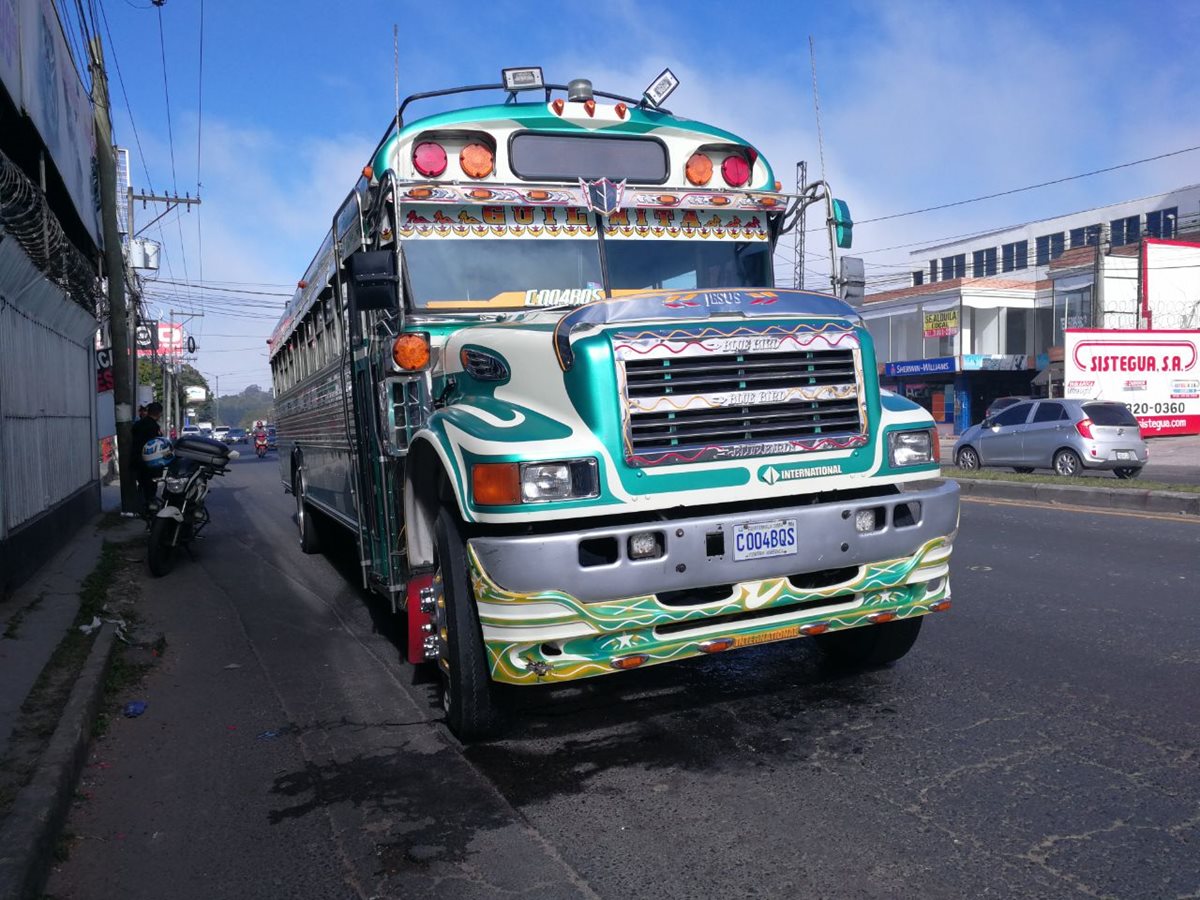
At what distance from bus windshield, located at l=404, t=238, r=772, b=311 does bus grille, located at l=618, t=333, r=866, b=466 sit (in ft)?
4.57

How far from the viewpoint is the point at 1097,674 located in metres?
5.09

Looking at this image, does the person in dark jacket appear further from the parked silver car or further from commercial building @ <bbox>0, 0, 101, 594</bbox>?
the parked silver car

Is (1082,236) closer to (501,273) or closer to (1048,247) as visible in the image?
(1048,247)

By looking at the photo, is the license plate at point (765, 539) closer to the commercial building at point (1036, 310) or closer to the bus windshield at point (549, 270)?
the bus windshield at point (549, 270)

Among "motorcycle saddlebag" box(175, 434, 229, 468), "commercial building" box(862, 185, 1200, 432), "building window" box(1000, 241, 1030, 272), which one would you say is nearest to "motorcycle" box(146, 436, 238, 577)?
"motorcycle saddlebag" box(175, 434, 229, 468)

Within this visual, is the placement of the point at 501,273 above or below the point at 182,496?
above

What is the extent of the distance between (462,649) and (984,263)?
57.4 meters

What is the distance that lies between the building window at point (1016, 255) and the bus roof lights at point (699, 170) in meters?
52.4

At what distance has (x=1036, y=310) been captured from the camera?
42.2 metres

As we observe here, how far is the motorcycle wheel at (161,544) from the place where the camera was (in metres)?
9.90

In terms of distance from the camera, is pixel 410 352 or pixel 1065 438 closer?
pixel 410 352

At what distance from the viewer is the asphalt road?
10.5 feet

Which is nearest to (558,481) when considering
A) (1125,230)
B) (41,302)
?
(41,302)

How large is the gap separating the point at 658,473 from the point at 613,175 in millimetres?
2332
